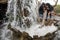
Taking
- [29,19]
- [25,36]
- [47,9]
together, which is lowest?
[25,36]

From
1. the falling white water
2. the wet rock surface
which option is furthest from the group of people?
the wet rock surface

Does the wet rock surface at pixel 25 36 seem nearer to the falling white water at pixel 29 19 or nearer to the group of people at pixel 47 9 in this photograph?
the falling white water at pixel 29 19

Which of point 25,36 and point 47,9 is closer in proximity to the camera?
point 25,36

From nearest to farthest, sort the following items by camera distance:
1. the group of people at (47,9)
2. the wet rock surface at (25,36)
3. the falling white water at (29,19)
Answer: the wet rock surface at (25,36), the falling white water at (29,19), the group of people at (47,9)

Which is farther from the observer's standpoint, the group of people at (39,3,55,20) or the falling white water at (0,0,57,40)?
the group of people at (39,3,55,20)

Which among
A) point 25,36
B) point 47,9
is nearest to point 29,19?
point 47,9

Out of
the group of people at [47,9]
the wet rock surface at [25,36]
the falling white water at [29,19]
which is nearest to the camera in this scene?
the wet rock surface at [25,36]

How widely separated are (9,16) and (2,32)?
29cm

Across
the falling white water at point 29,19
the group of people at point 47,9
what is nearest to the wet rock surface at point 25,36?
the falling white water at point 29,19

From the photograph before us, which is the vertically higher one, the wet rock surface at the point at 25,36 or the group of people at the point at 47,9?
the group of people at the point at 47,9

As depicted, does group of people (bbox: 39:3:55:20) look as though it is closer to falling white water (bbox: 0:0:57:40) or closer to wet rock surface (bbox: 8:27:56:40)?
falling white water (bbox: 0:0:57:40)

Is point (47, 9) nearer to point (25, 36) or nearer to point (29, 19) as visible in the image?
point (29, 19)

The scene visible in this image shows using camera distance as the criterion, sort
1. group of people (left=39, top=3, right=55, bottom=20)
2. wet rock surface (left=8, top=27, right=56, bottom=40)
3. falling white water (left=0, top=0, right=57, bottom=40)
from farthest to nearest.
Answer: group of people (left=39, top=3, right=55, bottom=20) → falling white water (left=0, top=0, right=57, bottom=40) → wet rock surface (left=8, top=27, right=56, bottom=40)

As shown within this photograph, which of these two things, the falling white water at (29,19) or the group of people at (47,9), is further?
the group of people at (47,9)
